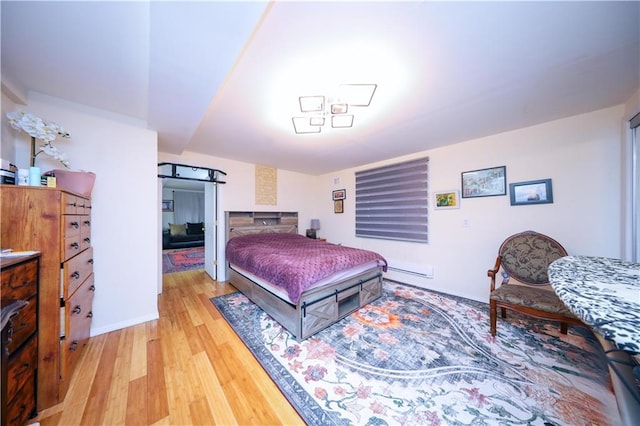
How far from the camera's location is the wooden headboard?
12.5 feet

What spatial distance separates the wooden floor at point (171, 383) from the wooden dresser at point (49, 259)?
0.21 m

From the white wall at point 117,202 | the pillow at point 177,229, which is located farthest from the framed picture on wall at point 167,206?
the white wall at point 117,202

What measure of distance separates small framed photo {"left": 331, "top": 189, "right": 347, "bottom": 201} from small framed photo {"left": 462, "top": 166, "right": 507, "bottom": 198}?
2342 mm

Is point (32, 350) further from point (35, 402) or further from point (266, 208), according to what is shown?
point (266, 208)

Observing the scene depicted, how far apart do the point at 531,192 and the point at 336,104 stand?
2.71 meters

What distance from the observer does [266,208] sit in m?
4.40

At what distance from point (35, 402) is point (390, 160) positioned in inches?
183

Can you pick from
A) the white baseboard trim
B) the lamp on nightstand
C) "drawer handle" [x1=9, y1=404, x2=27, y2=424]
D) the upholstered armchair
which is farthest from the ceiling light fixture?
the lamp on nightstand

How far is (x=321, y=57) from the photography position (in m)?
1.42

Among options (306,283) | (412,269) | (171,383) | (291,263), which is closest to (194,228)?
(291,263)

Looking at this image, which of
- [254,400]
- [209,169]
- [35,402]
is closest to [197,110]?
[209,169]

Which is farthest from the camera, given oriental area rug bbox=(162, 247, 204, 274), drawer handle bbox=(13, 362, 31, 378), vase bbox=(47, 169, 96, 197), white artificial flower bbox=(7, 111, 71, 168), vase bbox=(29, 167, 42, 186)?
oriental area rug bbox=(162, 247, 204, 274)

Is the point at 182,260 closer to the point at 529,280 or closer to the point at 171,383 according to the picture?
the point at 171,383

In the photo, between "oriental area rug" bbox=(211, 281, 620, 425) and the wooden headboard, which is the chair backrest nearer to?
"oriental area rug" bbox=(211, 281, 620, 425)
